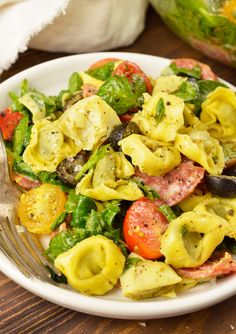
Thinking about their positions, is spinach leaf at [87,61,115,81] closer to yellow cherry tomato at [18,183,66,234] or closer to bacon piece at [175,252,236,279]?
yellow cherry tomato at [18,183,66,234]

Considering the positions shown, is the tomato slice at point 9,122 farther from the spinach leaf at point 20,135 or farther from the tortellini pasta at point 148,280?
the tortellini pasta at point 148,280

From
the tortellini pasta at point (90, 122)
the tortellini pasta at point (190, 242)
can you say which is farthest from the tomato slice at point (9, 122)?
the tortellini pasta at point (190, 242)

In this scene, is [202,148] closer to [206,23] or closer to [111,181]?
[111,181]

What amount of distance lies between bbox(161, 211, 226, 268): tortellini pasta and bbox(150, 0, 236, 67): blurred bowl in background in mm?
925

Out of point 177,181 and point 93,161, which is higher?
point 93,161

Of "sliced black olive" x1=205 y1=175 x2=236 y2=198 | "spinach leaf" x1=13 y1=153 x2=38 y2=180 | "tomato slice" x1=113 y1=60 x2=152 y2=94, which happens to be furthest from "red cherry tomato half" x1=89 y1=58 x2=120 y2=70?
"sliced black olive" x1=205 y1=175 x2=236 y2=198

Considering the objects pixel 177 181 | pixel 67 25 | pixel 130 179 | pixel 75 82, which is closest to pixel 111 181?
pixel 130 179

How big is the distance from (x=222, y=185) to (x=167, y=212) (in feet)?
0.60

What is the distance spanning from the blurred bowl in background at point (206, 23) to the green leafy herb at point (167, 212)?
90 centimetres

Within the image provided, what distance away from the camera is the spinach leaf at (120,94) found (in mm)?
1917

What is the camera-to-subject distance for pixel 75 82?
213 cm

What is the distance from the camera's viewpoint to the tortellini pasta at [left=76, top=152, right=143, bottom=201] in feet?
5.67

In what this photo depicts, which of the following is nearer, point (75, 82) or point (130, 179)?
point (130, 179)

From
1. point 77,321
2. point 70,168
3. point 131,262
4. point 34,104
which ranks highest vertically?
point 34,104
